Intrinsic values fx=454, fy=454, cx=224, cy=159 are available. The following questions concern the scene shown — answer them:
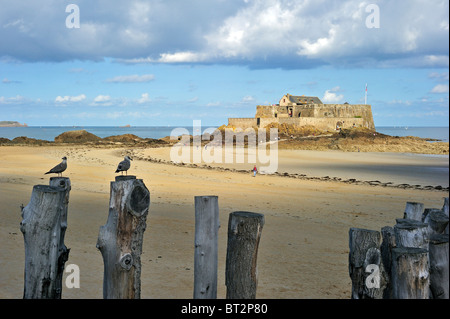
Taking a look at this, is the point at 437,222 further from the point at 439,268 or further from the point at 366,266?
the point at 366,266

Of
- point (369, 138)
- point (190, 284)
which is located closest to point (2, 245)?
point (190, 284)

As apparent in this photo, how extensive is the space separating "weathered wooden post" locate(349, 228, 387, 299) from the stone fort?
7713 centimetres

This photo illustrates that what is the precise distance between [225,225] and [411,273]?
7240 millimetres

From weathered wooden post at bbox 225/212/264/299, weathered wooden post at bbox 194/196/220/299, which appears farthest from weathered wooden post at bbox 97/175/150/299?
weathered wooden post at bbox 225/212/264/299

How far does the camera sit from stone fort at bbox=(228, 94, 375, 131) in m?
82.8

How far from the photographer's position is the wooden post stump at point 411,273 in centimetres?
459

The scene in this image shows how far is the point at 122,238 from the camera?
484cm

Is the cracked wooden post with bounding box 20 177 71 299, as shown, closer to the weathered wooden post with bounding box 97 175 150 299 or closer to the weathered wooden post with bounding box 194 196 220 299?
the weathered wooden post with bounding box 97 175 150 299

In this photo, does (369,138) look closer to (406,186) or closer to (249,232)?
(406,186)

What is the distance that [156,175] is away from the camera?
23.5 meters

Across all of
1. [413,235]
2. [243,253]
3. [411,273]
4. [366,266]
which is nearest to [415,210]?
[413,235]

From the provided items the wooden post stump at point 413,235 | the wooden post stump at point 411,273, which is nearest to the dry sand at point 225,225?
the wooden post stump at point 413,235

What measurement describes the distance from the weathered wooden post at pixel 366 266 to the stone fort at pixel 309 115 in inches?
3036
